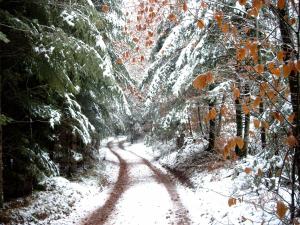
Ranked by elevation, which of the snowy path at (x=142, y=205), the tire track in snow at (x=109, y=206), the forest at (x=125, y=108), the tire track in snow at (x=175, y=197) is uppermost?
the forest at (x=125, y=108)

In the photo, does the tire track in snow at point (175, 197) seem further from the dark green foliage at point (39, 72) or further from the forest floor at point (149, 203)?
the dark green foliage at point (39, 72)

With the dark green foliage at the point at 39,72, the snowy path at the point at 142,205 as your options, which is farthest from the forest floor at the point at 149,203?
the dark green foliage at the point at 39,72

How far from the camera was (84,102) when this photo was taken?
1800cm

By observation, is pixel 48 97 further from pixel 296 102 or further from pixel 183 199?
pixel 296 102

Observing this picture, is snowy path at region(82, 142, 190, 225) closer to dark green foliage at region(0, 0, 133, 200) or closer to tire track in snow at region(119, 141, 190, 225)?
tire track in snow at region(119, 141, 190, 225)

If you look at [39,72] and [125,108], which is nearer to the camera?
[39,72]

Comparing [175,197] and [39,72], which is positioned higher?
[39,72]

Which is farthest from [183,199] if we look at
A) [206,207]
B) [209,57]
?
[209,57]

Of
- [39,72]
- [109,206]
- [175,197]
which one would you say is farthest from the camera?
[175,197]

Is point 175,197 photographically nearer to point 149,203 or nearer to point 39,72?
point 149,203

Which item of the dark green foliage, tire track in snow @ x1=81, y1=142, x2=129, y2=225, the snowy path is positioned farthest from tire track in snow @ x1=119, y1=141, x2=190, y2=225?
the dark green foliage

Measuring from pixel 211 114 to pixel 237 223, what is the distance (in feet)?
22.2

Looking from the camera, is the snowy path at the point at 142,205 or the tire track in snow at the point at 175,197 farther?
the snowy path at the point at 142,205

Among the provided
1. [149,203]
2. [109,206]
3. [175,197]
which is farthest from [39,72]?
[175,197]
